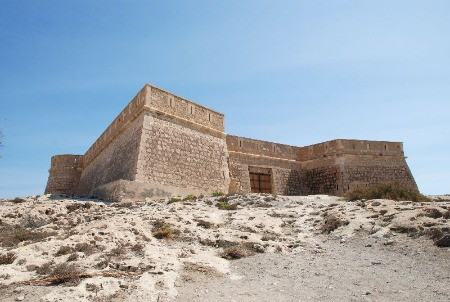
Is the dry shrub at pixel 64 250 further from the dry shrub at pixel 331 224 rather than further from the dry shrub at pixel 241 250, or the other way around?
the dry shrub at pixel 331 224

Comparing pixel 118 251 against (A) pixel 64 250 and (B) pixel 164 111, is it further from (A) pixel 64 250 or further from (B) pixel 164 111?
(B) pixel 164 111

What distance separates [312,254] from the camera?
24.6 ft

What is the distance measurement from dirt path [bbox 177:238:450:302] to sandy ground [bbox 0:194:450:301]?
16 mm

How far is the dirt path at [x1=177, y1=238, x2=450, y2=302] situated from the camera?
5.27 meters

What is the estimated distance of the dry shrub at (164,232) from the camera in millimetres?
8305

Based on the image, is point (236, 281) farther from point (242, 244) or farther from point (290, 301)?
point (242, 244)

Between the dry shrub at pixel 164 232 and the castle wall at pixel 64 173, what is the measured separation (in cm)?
2015

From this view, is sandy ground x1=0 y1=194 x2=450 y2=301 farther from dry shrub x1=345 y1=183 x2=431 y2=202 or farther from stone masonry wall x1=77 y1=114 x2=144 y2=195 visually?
stone masonry wall x1=77 y1=114 x2=144 y2=195

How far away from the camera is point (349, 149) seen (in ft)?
75.3

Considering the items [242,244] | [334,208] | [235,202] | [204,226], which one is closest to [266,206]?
[235,202]

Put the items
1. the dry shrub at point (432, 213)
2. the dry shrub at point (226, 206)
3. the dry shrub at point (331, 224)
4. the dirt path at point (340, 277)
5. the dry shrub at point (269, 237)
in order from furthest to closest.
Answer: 1. the dry shrub at point (226, 206)
2. the dry shrub at point (331, 224)
3. the dry shrub at point (269, 237)
4. the dry shrub at point (432, 213)
5. the dirt path at point (340, 277)

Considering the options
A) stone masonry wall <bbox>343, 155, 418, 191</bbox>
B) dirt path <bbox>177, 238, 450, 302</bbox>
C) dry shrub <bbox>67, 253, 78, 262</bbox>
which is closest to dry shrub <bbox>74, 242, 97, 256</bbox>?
dry shrub <bbox>67, 253, 78, 262</bbox>

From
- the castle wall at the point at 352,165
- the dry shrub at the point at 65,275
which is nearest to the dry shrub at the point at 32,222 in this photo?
the dry shrub at the point at 65,275

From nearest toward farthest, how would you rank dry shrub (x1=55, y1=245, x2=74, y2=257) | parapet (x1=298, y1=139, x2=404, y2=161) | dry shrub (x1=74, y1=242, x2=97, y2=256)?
dry shrub (x1=55, y1=245, x2=74, y2=257), dry shrub (x1=74, y1=242, x2=97, y2=256), parapet (x1=298, y1=139, x2=404, y2=161)
